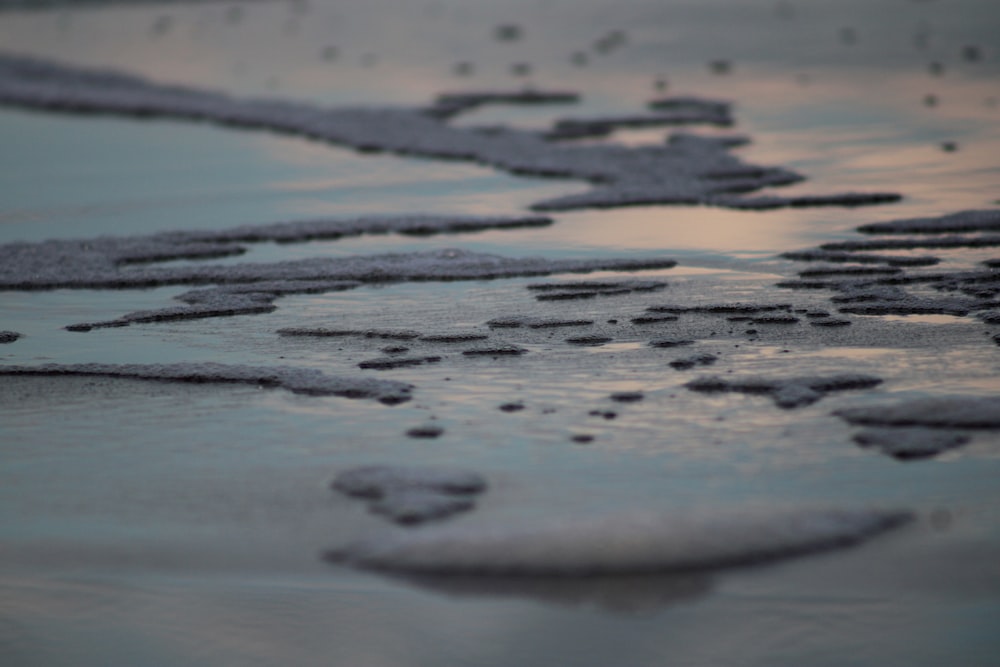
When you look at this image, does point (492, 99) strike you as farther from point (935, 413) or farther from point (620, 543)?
point (620, 543)

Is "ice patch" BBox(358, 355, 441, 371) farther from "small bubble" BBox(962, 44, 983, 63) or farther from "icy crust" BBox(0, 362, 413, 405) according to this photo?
"small bubble" BBox(962, 44, 983, 63)

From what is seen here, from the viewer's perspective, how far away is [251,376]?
4.14 m

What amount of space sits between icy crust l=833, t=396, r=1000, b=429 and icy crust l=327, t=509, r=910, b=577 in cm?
56

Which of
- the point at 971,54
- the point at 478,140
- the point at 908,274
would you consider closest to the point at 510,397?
the point at 908,274

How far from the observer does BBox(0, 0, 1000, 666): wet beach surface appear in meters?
2.76

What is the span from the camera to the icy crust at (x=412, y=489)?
315 centimetres

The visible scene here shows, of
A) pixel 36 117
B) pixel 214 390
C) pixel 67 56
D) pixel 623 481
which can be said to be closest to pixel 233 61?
pixel 67 56

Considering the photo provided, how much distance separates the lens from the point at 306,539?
3053mm

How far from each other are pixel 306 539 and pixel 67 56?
1425 cm

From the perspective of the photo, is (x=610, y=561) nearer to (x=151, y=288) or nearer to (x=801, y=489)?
(x=801, y=489)

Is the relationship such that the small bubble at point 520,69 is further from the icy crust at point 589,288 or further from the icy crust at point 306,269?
the icy crust at point 589,288

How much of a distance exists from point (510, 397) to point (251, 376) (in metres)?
0.82

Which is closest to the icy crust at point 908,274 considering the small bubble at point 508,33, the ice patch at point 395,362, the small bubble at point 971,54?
the ice patch at point 395,362

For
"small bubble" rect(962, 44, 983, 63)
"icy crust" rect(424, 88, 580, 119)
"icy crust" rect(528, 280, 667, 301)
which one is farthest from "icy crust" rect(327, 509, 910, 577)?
"small bubble" rect(962, 44, 983, 63)
